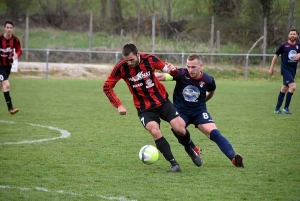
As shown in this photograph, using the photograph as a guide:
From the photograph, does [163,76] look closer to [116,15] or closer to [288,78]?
[288,78]

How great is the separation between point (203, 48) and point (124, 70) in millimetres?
21404

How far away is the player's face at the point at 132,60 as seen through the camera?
6.66m

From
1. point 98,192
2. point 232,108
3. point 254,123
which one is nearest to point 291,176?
point 98,192

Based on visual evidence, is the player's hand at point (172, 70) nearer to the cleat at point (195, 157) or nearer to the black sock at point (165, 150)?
the black sock at point (165, 150)

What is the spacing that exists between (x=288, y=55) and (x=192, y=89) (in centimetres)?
685

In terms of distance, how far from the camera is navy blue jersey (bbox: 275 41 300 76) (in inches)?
528

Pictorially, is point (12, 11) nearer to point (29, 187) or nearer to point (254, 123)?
point (254, 123)

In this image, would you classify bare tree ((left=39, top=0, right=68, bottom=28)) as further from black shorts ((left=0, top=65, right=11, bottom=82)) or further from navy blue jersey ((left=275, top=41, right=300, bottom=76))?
navy blue jersey ((left=275, top=41, right=300, bottom=76))

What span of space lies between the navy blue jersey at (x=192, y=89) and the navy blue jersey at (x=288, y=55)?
6633 mm

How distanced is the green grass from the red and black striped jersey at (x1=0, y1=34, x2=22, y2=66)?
120 cm

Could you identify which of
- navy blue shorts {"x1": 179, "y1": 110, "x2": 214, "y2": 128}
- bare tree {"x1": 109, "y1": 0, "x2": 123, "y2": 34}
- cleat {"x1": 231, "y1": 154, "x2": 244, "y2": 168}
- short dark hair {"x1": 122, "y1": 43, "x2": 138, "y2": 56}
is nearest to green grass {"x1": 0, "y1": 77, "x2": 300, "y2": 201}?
cleat {"x1": 231, "y1": 154, "x2": 244, "y2": 168}

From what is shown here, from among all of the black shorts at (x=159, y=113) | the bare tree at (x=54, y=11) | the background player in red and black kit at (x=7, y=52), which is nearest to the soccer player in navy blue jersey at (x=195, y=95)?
the black shorts at (x=159, y=113)

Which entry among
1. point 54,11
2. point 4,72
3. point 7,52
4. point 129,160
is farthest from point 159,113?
point 54,11

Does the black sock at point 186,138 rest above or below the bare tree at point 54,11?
below
